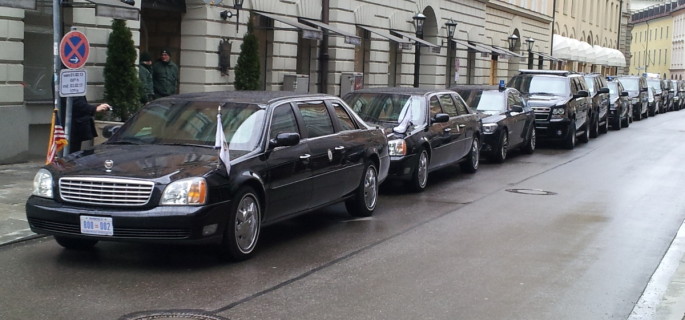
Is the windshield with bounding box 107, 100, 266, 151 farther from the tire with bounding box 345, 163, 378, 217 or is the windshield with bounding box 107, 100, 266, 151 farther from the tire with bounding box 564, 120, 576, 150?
the tire with bounding box 564, 120, 576, 150

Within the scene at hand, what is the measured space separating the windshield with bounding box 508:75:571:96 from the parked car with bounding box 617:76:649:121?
14857 mm

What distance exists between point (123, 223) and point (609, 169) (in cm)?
1208

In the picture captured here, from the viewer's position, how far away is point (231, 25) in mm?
20406

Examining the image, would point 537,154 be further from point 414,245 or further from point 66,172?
point 66,172

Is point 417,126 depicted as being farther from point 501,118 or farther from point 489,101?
point 489,101

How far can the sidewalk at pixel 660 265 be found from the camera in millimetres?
6781

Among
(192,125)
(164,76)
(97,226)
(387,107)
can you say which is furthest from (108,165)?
(164,76)

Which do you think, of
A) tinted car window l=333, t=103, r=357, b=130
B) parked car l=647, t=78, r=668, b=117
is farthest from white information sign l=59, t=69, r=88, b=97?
parked car l=647, t=78, r=668, b=117

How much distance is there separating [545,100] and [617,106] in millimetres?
9342

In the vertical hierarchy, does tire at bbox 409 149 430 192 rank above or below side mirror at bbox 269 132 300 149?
below

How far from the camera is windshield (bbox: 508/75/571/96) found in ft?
72.7

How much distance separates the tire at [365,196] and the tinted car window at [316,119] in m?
0.96

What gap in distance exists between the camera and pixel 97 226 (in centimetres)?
729

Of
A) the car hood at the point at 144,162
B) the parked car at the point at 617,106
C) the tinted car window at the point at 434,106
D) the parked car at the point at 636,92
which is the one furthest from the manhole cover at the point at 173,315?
the parked car at the point at 636,92
